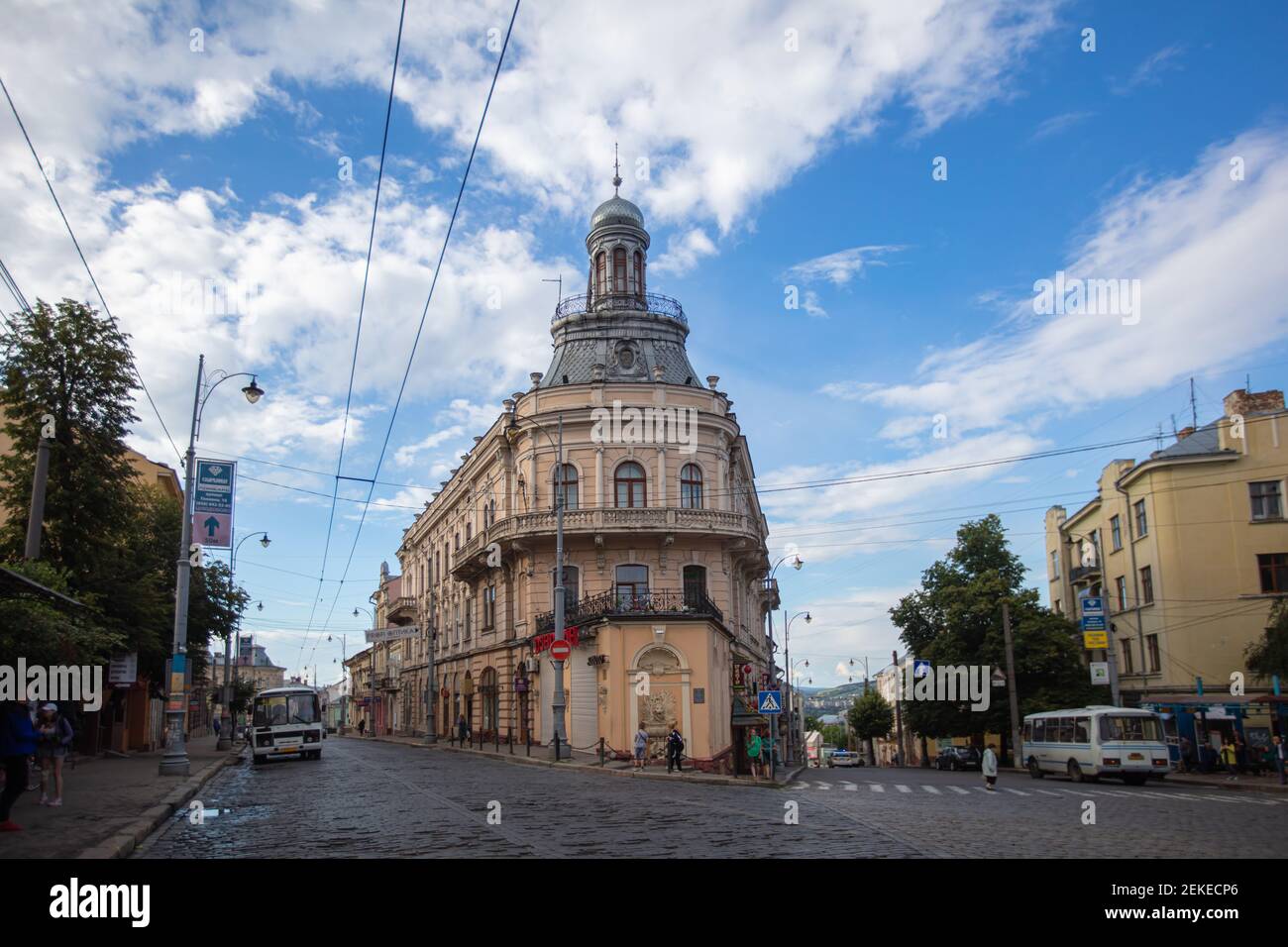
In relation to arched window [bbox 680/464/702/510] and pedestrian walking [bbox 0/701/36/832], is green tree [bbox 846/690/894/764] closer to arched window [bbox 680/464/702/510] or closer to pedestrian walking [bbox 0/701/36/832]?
arched window [bbox 680/464/702/510]

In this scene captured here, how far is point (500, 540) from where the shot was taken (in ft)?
141

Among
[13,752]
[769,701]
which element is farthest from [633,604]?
[13,752]

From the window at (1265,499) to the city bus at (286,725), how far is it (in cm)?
3682

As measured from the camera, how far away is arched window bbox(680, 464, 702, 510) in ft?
141

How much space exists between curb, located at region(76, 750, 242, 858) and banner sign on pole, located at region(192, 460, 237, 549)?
18.1 ft

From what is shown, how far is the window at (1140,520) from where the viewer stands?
44675 mm

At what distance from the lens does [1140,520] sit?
149 feet

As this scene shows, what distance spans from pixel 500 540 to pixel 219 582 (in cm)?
1224

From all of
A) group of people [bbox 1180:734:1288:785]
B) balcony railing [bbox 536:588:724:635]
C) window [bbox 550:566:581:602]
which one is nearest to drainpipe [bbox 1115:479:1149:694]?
group of people [bbox 1180:734:1288:785]

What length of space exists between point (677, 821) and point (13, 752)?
8.49 meters

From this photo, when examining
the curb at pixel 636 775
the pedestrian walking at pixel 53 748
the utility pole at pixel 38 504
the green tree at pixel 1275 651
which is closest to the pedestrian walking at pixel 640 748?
the curb at pixel 636 775
